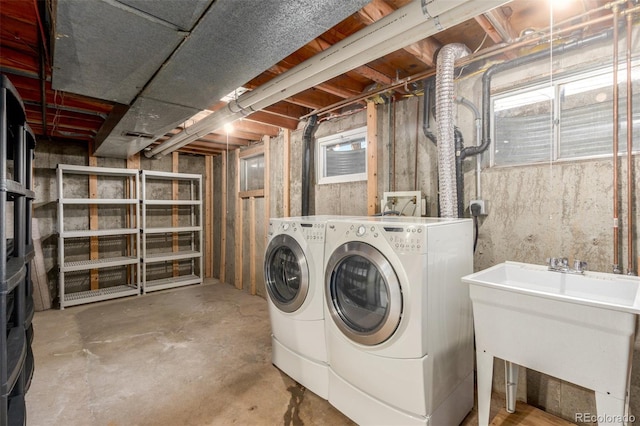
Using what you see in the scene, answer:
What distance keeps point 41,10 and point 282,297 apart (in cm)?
217

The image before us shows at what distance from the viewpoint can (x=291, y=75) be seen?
1905mm

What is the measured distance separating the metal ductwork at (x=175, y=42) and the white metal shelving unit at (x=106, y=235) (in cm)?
255

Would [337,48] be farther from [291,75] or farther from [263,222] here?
[263,222]

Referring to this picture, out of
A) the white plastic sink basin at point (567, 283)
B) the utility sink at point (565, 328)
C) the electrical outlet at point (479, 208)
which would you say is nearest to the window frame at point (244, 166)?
the electrical outlet at point (479, 208)

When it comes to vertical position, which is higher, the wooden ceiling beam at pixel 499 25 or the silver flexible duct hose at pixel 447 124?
the wooden ceiling beam at pixel 499 25

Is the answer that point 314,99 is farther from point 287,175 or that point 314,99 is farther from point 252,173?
point 252,173

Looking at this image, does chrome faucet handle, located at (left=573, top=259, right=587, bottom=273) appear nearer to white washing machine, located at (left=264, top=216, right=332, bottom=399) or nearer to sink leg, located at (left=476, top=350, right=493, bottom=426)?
sink leg, located at (left=476, top=350, right=493, bottom=426)

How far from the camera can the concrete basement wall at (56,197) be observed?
Answer: 3.97 metres

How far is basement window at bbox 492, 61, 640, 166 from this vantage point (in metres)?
1.64

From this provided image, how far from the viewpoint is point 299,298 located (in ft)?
6.84

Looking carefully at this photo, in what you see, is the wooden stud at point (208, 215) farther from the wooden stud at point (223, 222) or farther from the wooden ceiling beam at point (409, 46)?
the wooden ceiling beam at point (409, 46)

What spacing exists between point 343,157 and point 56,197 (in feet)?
13.1

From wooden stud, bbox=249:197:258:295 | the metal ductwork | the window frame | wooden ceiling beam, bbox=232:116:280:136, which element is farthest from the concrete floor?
Result: wooden ceiling beam, bbox=232:116:280:136

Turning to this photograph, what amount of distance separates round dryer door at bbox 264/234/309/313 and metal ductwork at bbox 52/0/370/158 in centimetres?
115
